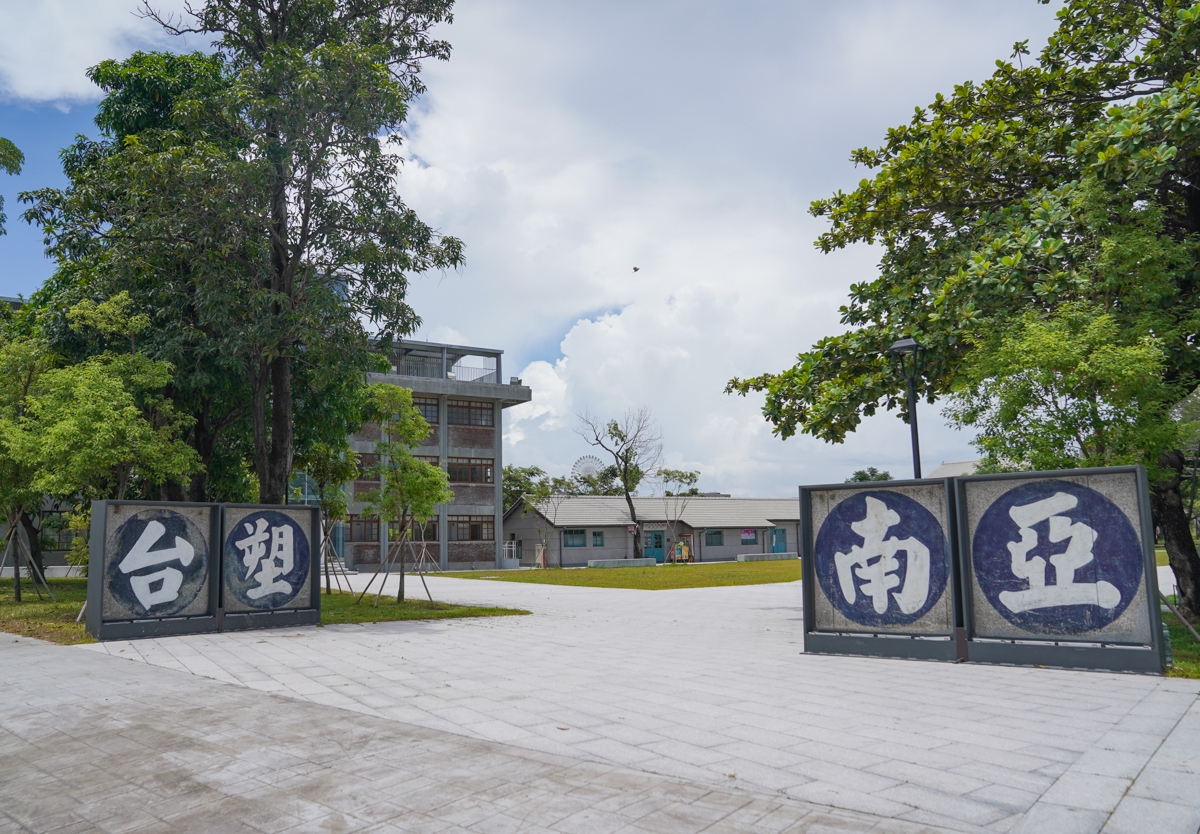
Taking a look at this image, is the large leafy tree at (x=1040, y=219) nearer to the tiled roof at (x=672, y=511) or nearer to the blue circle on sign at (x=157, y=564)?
the blue circle on sign at (x=157, y=564)

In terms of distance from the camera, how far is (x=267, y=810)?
4.12 meters

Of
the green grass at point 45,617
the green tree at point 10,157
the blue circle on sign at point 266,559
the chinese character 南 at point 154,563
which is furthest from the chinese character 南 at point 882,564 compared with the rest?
the green tree at point 10,157

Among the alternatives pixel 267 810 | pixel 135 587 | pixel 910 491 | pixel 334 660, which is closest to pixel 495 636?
pixel 334 660

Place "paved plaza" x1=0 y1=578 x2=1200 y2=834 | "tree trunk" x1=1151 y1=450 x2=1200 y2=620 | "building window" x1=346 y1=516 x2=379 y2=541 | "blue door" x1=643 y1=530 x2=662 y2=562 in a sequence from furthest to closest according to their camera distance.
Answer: "blue door" x1=643 y1=530 x2=662 y2=562 < "building window" x1=346 y1=516 x2=379 y2=541 < "tree trunk" x1=1151 y1=450 x2=1200 y2=620 < "paved plaza" x1=0 y1=578 x2=1200 y2=834

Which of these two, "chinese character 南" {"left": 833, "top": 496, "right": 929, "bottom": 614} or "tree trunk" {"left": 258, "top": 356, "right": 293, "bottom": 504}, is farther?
"tree trunk" {"left": 258, "top": 356, "right": 293, "bottom": 504}

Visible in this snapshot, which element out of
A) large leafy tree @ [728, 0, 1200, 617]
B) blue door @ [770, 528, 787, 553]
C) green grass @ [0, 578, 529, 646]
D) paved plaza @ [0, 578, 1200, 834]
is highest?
large leafy tree @ [728, 0, 1200, 617]

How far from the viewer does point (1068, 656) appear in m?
8.27

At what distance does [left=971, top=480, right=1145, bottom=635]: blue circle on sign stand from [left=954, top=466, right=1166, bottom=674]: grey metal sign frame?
0.36 feet

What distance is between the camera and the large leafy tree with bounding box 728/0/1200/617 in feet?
34.6

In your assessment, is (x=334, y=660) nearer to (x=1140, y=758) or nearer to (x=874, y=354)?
(x=1140, y=758)

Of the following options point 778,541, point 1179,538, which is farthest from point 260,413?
point 778,541

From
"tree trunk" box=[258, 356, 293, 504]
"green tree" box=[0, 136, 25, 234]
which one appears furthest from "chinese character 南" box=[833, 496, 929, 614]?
"green tree" box=[0, 136, 25, 234]

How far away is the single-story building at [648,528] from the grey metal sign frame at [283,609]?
34.6m

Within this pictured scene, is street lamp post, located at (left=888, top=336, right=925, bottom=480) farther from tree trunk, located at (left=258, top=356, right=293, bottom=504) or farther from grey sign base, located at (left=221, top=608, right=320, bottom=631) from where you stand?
tree trunk, located at (left=258, top=356, right=293, bottom=504)
